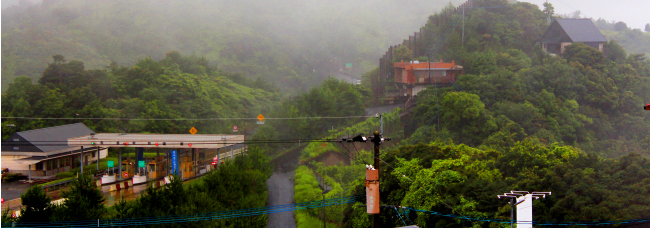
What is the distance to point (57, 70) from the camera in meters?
38.8

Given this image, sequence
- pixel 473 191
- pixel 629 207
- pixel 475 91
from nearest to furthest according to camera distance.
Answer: pixel 629 207 → pixel 473 191 → pixel 475 91

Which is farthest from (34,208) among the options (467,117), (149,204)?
(467,117)

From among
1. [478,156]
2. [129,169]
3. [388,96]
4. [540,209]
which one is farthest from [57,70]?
[540,209]

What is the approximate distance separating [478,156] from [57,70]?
33905mm

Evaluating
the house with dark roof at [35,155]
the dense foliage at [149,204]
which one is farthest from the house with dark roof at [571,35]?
the house with dark roof at [35,155]

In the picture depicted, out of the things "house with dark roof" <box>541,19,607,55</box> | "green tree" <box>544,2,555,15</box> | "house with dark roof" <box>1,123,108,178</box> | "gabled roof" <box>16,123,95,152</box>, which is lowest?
"house with dark roof" <box>1,123,108,178</box>

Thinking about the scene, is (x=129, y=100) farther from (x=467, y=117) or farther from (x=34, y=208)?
(x=34, y=208)

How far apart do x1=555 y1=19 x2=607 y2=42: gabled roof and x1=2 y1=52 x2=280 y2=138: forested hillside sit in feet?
90.2

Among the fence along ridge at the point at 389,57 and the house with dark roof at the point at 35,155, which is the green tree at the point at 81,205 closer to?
the house with dark roof at the point at 35,155

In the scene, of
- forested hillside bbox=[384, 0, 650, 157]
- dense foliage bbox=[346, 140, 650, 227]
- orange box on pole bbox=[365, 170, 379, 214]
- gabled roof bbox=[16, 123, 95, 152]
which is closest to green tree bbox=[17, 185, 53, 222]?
dense foliage bbox=[346, 140, 650, 227]

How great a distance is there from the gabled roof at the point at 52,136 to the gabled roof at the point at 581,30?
40.6 m

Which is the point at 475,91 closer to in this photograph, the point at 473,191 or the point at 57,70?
the point at 473,191

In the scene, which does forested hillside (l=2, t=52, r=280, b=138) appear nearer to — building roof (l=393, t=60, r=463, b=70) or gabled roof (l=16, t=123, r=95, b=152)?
gabled roof (l=16, t=123, r=95, b=152)

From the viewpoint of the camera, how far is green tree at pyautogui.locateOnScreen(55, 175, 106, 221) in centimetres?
1255
